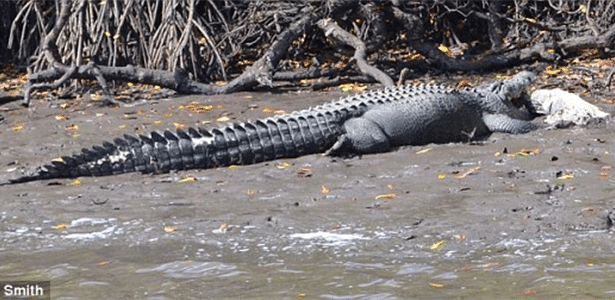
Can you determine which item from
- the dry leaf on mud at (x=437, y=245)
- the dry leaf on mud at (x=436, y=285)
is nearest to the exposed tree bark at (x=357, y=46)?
the dry leaf on mud at (x=437, y=245)

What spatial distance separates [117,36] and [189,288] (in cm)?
649

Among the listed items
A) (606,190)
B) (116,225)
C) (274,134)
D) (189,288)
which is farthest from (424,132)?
(189,288)

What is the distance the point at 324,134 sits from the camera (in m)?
7.81

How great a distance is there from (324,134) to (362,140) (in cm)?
28

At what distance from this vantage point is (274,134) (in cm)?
771

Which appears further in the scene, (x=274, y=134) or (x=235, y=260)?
(x=274, y=134)

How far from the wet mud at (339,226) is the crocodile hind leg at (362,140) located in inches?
4.3

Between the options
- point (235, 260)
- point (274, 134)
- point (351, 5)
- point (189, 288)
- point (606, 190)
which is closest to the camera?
point (189, 288)

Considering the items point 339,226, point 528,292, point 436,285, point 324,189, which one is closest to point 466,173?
point 324,189

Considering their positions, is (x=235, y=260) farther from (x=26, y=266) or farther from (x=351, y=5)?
(x=351, y=5)

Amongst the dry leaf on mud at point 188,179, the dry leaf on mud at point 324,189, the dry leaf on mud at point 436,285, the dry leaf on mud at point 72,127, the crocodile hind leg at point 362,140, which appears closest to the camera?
the dry leaf on mud at point 436,285

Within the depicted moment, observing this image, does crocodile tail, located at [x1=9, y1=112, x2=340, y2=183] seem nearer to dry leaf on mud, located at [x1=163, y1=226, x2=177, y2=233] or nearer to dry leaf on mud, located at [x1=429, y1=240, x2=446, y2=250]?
dry leaf on mud, located at [x1=163, y1=226, x2=177, y2=233]

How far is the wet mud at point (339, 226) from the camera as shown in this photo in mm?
4980

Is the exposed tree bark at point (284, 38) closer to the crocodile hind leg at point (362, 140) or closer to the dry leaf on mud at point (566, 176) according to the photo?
the crocodile hind leg at point (362, 140)
